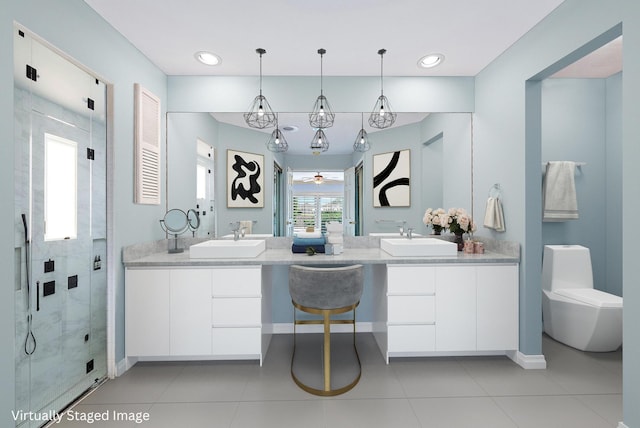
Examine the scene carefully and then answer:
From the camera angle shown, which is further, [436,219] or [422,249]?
[436,219]

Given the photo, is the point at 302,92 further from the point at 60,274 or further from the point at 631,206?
the point at 631,206

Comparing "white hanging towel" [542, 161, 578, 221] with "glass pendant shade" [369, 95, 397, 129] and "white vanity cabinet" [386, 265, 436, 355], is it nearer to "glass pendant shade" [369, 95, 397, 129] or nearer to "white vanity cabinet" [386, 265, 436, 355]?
"white vanity cabinet" [386, 265, 436, 355]

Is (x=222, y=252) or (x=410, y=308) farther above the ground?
(x=222, y=252)

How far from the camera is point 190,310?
7.34ft

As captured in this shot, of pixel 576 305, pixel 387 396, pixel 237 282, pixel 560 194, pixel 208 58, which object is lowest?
pixel 387 396

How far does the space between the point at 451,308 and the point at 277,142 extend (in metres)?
2.02

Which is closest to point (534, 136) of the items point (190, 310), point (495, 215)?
point (495, 215)

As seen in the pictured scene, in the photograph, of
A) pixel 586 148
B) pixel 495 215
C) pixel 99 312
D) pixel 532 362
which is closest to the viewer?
pixel 99 312

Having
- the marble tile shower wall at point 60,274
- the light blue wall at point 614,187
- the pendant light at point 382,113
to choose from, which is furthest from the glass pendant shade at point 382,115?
the light blue wall at point 614,187

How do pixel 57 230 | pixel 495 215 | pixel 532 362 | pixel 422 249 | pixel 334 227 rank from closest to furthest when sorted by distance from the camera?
pixel 57 230 → pixel 532 362 → pixel 422 249 → pixel 495 215 → pixel 334 227

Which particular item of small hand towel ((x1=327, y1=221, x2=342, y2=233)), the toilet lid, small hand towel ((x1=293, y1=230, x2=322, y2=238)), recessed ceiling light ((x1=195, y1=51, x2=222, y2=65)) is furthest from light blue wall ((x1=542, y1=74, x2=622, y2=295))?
recessed ceiling light ((x1=195, y1=51, x2=222, y2=65))

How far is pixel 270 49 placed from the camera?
2.35 metres

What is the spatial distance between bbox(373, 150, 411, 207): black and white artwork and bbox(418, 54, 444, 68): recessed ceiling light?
0.74 meters

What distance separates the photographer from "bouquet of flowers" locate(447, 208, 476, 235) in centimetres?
268
